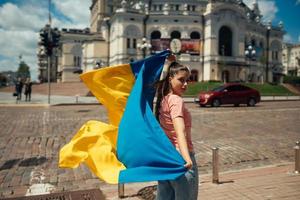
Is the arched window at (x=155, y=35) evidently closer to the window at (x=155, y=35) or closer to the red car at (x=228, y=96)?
the window at (x=155, y=35)

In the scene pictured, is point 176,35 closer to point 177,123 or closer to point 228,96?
point 228,96

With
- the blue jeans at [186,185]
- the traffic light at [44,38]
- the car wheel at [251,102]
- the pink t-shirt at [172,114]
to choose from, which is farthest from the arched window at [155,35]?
the blue jeans at [186,185]

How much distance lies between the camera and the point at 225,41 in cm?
6594

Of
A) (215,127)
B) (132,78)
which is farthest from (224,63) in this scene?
(132,78)

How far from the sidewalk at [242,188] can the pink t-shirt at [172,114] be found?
217 cm

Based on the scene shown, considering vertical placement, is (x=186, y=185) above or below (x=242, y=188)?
above

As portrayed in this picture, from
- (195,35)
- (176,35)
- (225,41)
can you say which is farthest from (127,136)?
(225,41)

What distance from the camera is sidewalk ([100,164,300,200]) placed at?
16.1 feet

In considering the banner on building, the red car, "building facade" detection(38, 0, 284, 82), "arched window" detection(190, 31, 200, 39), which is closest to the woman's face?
the red car

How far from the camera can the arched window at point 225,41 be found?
6544 cm

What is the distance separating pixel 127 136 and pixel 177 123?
1.88 feet

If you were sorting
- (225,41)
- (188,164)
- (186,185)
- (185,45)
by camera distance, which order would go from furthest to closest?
(225,41) → (185,45) → (186,185) → (188,164)

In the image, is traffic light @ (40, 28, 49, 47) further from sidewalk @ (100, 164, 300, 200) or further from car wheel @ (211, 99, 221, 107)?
sidewalk @ (100, 164, 300, 200)

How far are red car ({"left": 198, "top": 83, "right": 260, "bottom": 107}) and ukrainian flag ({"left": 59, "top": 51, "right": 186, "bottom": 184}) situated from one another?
19057mm
